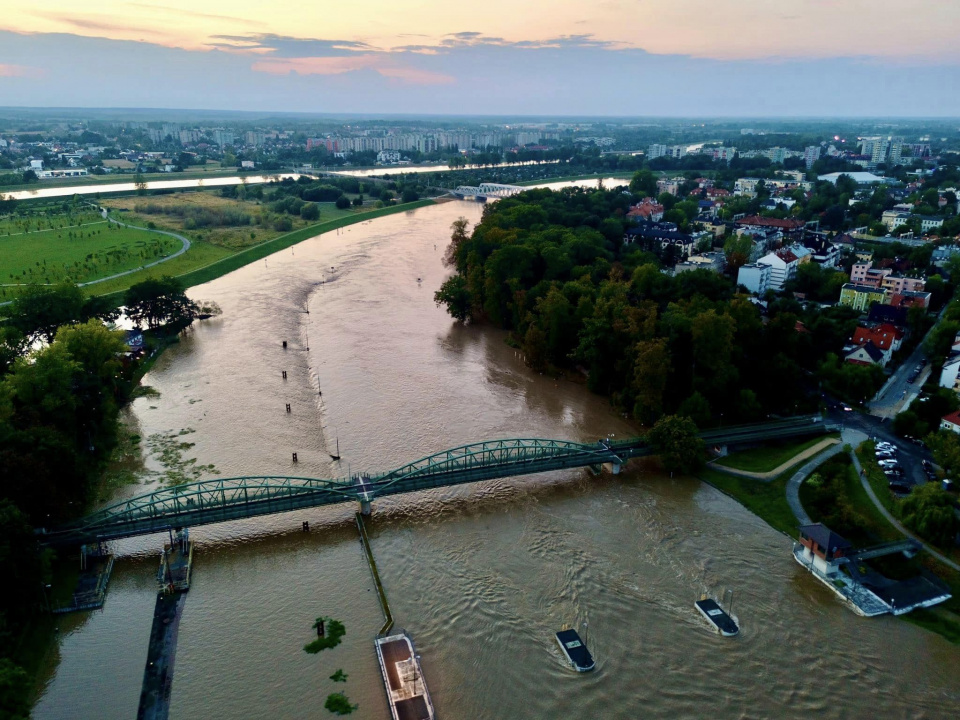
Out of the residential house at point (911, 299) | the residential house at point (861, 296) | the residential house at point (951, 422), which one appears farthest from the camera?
the residential house at point (861, 296)

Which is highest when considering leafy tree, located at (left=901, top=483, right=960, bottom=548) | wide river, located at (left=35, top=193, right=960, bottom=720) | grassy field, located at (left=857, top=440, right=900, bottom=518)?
leafy tree, located at (left=901, top=483, right=960, bottom=548)

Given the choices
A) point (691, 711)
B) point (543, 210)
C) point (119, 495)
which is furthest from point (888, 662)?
point (543, 210)

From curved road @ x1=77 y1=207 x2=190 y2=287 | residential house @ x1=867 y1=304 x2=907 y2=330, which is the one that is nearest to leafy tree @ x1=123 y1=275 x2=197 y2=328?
curved road @ x1=77 y1=207 x2=190 y2=287

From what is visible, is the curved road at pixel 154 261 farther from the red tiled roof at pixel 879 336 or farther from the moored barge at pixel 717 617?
the red tiled roof at pixel 879 336

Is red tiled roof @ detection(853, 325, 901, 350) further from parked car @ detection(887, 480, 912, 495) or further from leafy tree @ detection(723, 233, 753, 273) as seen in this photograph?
leafy tree @ detection(723, 233, 753, 273)

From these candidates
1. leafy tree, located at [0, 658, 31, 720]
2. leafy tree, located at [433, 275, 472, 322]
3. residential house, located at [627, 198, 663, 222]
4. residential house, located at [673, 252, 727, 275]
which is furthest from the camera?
residential house, located at [627, 198, 663, 222]

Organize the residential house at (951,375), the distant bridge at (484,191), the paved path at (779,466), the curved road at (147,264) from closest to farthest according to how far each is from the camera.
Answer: the paved path at (779,466), the residential house at (951,375), the curved road at (147,264), the distant bridge at (484,191)

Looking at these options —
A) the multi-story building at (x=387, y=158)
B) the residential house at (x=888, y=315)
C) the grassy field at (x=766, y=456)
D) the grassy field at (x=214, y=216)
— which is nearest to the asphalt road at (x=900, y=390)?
the residential house at (x=888, y=315)

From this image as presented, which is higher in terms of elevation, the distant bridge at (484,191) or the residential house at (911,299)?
the distant bridge at (484,191)
